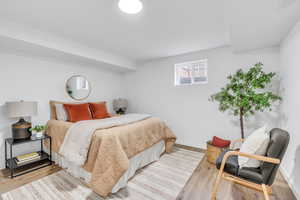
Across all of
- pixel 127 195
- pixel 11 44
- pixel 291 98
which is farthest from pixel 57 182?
pixel 291 98

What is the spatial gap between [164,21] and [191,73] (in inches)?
67.8

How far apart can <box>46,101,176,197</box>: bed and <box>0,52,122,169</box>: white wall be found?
0.26m

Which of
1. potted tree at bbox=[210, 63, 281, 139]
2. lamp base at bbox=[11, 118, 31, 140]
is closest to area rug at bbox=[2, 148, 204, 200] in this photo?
lamp base at bbox=[11, 118, 31, 140]

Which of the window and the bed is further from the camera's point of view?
the window

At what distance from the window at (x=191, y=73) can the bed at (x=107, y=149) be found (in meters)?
1.36

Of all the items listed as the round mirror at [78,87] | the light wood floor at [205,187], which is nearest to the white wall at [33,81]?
the round mirror at [78,87]

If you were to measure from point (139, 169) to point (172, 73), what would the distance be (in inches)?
93.8

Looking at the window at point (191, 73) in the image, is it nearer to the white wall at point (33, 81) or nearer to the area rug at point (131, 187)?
the area rug at point (131, 187)

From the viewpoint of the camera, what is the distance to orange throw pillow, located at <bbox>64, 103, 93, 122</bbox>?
269 cm

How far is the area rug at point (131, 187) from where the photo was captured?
Result: 5.46 ft

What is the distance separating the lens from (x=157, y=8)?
1.64 m

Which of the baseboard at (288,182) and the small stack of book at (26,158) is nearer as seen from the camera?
the baseboard at (288,182)

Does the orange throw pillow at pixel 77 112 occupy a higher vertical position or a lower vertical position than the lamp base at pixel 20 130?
higher

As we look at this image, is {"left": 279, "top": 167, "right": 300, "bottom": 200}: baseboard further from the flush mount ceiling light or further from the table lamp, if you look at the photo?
the table lamp
